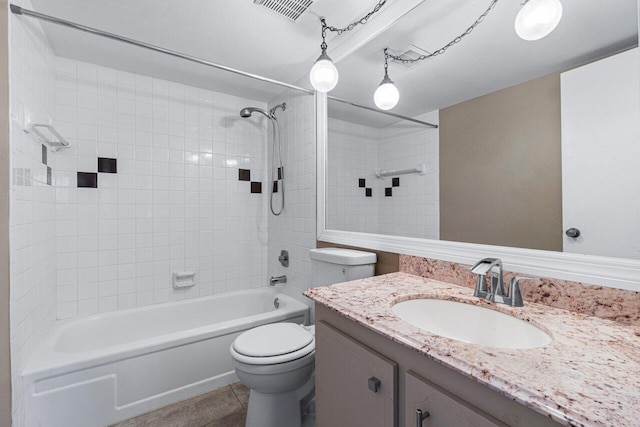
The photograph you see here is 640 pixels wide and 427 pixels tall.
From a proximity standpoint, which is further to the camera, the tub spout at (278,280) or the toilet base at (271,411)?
the tub spout at (278,280)

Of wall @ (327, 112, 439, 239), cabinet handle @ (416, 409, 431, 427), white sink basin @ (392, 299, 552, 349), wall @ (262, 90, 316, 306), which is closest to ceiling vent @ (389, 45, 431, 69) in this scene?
wall @ (327, 112, 439, 239)

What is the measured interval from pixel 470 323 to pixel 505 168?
1.90 feet

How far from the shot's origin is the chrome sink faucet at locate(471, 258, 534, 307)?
2.95 feet

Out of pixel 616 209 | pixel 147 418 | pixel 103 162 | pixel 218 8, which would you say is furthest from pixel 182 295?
pixel 616 209

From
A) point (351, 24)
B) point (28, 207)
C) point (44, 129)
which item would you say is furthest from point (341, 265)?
point (44, 129)

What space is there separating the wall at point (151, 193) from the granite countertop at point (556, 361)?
6.15ft

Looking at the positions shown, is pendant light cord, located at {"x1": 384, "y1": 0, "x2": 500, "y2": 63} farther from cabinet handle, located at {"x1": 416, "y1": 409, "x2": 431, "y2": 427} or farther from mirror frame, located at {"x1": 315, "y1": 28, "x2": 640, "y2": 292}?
cabinet handle, located at {"x1": 416, "y1": 409, "x2": 431, "y2": 427}

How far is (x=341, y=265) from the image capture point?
5.16ft

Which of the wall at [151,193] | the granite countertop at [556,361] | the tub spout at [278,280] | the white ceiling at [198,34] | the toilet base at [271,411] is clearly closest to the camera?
the granite countertop at [556,361]

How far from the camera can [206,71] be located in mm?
2135

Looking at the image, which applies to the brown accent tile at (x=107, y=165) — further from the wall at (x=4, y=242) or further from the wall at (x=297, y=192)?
the wall at (x=297, y=192)

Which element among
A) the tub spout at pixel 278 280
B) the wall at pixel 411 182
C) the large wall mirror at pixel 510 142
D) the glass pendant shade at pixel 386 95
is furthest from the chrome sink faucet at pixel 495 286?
the tub spout at pixel 278 280

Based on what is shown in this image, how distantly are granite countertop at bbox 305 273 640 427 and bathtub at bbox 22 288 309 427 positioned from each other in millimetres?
1256

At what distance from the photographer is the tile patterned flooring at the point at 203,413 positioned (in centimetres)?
153
